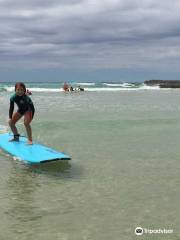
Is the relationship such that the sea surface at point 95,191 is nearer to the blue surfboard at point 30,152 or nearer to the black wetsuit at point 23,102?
the blue surfboard at point 30,152

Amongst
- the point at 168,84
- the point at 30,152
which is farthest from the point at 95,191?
the point at 168,84

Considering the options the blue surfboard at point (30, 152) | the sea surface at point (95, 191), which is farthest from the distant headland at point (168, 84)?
the blue surfboard at point (30, 152)

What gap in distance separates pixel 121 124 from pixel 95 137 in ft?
12.1

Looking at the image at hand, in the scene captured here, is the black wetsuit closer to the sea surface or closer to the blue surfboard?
the blue surfboard

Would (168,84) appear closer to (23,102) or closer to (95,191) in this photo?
(23,102)

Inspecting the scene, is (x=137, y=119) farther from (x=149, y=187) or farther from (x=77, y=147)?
(x=149, y=187)

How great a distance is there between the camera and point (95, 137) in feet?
43.1

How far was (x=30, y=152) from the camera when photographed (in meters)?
9.62

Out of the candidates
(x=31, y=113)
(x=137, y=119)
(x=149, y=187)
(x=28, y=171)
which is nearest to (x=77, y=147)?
(x=31, y=113)

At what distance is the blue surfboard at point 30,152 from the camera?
8898 millimetres

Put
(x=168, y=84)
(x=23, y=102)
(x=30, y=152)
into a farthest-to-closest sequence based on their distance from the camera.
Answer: (x=168, y=84)
(x=23, y=102)
(x=30, y=152)

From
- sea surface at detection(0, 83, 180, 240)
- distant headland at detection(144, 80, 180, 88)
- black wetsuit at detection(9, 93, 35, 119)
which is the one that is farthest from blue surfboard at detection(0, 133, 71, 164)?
distant headland at detection(144, 80, 180, 88)

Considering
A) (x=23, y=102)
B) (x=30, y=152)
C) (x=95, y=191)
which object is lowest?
(x=95, y=191)

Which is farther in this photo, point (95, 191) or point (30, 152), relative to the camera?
point (30, 152)
